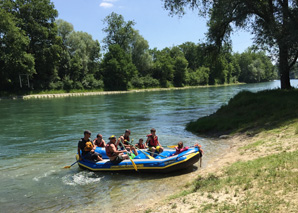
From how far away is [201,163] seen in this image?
8836 millimetres

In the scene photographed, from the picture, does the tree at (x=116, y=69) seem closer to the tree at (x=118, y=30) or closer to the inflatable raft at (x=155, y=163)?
the tree at (x=118, y=30)

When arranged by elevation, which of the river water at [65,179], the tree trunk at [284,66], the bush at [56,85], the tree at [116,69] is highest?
the tree at [116,69]

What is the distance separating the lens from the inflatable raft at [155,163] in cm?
808

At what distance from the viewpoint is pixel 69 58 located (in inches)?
2152

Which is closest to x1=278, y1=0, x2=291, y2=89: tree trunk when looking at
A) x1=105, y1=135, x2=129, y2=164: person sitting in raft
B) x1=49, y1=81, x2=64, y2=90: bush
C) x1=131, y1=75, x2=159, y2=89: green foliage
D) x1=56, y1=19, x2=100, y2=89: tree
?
x1=105, y1=135, x2=129, y2=164: person sitting in raft

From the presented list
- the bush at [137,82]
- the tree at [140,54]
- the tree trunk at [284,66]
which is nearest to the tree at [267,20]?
the tree trunk at [284,66]

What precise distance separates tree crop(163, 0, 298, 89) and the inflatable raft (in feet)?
25.3

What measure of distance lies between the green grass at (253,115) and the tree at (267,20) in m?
2.19

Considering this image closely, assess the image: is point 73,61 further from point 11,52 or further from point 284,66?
point 284,66

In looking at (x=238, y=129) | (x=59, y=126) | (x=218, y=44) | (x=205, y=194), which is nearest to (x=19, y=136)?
(x=59, y=126)

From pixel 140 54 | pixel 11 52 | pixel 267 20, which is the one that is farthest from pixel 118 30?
pixel 267 20

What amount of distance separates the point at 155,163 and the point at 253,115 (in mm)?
6460

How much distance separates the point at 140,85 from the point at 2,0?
34.3 metres

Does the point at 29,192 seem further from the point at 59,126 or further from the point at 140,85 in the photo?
the point at 140,85
